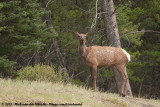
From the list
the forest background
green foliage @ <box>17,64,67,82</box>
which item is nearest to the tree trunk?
the forest background

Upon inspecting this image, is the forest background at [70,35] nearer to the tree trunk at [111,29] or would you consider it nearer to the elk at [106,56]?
the tree trunk at [111,29]

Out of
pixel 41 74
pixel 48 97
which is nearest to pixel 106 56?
pixel 41 74

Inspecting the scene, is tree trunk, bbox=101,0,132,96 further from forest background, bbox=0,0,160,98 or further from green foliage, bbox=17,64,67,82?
green foliage, bbox=17,64,67,82

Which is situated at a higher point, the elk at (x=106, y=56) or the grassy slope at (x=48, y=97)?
the elk at (x=106, y=56)

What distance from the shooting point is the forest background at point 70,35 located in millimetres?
12492

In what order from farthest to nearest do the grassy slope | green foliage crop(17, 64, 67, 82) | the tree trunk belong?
the tree trunk < green foliage crop(17, 64, 67, 82) < the grassy slope

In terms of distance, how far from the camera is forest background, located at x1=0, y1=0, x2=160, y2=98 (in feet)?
41.0

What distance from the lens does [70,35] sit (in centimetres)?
1984

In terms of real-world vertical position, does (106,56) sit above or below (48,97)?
above

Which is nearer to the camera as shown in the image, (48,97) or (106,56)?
(48,97)

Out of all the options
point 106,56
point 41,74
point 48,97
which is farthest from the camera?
point 41,74

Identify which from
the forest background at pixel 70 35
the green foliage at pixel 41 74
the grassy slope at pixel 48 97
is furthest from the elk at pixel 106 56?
the grassy slope at pixel 48 97

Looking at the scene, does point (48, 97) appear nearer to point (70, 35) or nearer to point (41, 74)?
point (41, 74)

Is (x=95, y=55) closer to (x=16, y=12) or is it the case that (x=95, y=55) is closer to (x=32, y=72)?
(x=32, y=72)
